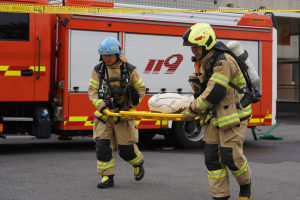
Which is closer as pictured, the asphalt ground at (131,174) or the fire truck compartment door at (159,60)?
the asphalt ground at (131,174)

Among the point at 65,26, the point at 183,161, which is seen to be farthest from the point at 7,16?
the point at 183,161

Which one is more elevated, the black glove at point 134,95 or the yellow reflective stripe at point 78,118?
the black glove at point 134,95

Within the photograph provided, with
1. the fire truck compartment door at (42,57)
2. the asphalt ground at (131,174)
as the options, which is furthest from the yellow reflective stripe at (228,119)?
the fire truck compartment door at (42,57)

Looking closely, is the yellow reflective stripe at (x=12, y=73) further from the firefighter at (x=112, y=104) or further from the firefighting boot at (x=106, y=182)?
the firefighting boot at (x=106, y=182)

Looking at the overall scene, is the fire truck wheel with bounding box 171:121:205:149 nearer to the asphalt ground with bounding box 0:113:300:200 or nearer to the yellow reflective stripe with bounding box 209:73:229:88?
the asphalt ground with bounding box 0:113:300:200

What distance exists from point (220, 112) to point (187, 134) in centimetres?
486

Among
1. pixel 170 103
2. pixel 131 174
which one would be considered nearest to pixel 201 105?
pixel 170 103

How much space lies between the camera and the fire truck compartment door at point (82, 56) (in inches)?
322

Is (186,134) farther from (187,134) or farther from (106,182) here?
(106,182)

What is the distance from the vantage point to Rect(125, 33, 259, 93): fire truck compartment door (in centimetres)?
873

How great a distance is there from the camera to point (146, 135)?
10203 mm

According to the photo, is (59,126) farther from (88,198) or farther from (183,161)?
(88,198)

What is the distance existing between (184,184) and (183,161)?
1837 mm

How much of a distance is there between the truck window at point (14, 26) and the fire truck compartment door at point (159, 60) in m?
1.92
